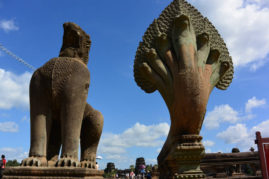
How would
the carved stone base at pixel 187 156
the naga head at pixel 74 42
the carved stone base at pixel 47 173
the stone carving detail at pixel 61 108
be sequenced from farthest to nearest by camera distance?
the naga head at pixel 74 42, the carved stone base at pixel 187 156, the stone carving detail at pixel 61 108, the carved stone base at pixel 47 173

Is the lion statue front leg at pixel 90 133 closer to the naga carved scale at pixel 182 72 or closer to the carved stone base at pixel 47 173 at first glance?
the carved stone base at pixel 47 173

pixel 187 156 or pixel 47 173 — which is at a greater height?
pixel 187 156

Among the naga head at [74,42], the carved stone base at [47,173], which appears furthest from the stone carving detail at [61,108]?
the carved stone base at [47,173]

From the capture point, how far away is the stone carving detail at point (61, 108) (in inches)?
151

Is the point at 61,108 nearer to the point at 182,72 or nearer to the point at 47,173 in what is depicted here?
the point at 47,173

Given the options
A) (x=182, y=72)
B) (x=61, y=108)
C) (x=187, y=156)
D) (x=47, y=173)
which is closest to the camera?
(x=47, y=173)

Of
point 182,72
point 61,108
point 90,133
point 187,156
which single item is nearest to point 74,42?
point 61,108

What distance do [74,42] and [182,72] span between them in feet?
7.09

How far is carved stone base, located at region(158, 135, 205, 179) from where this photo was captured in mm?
4489

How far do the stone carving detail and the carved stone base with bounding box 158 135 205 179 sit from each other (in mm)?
1550

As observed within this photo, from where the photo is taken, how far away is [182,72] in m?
4.70

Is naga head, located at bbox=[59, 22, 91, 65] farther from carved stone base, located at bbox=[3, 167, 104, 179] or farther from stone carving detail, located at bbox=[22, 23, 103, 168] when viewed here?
carved stone base, located at bbox=[3, 167, 104, 179]

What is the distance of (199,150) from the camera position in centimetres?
454

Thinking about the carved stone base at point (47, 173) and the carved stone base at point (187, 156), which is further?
the carved stone base at point (187, 156)
